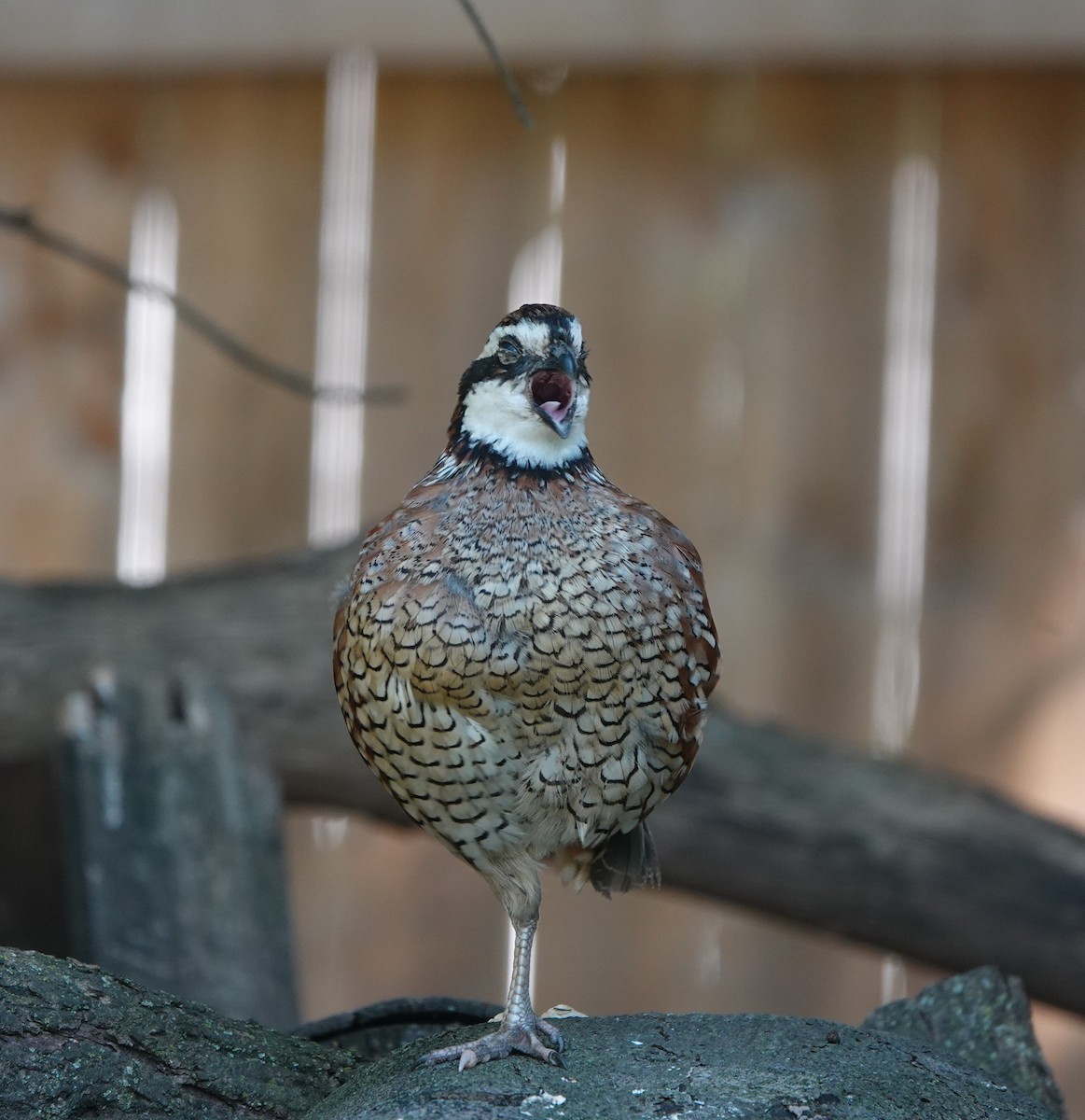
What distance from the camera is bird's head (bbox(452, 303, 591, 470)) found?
1.99m

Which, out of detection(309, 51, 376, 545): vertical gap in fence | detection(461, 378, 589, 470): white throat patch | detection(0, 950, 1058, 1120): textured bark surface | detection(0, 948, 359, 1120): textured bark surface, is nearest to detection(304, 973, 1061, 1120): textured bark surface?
detection(0, 950, 1058, 1120): textured bark surface

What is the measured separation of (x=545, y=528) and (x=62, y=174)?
2720mm

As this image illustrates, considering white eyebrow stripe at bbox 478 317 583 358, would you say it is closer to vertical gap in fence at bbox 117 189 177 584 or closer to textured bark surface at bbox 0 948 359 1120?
textured bark surface at bbox 0 948 359 1120

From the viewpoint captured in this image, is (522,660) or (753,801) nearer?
(522,660)

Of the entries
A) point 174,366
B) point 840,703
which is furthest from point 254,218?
point 840,703

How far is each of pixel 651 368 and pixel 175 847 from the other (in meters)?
1.81

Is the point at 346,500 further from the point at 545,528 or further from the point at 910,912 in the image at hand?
the point at 545,528

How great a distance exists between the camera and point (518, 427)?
6.70 ft

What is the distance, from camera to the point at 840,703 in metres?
4.16

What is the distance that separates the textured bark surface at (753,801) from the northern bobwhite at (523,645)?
58.5 inches

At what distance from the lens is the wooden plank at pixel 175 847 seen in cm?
308

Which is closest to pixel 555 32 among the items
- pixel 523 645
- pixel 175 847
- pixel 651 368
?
pixel 651 368

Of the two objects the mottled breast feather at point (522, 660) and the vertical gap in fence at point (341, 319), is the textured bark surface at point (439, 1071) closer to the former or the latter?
the mottled breast feather at point (522, 660)

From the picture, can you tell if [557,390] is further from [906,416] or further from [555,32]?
[906,416]
